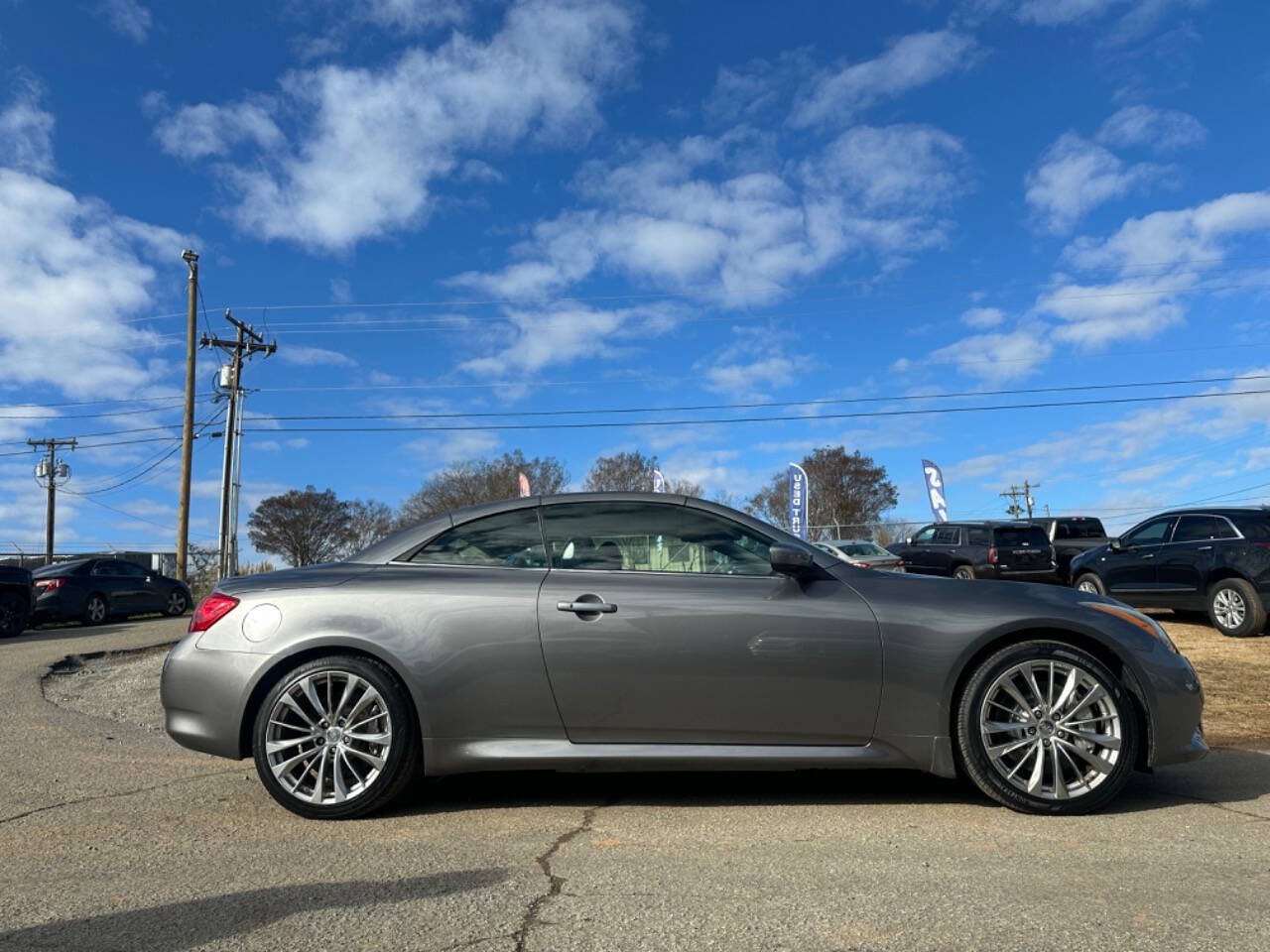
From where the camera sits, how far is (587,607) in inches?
163

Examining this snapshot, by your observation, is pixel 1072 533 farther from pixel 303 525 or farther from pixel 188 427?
pixel 303 525

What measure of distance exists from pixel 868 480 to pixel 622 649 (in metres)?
52.4

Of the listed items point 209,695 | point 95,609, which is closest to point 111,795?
point 209,695

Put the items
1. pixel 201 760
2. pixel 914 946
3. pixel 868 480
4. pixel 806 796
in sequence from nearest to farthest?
pixel 914 946 → pixel 806 796 → pixel 201 760 → pixel 868 480

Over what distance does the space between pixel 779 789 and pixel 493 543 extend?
1.83 m

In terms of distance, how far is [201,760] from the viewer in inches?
212

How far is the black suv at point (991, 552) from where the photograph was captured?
19375 mm

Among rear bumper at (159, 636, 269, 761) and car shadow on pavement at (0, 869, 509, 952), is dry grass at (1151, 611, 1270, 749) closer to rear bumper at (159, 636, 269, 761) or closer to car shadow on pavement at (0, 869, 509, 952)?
car shadow on pavement at (0, 869, 509, 952)

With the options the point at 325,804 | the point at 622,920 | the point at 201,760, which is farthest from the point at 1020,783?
the point at 201,760

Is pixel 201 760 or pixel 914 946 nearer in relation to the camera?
pixel 914 946

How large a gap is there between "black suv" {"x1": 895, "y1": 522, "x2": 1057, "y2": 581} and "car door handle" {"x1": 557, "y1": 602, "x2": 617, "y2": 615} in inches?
667

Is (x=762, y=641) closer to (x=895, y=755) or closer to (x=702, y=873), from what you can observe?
(x=895, y=755)

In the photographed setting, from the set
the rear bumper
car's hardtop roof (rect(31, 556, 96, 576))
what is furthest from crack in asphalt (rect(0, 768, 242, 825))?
car's hardtop roof (rect(31, 556, 96, 576))

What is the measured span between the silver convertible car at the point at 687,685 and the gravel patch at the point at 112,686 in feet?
9.69
